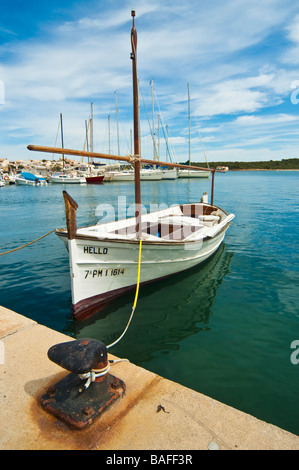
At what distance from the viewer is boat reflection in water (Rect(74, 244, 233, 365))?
6027 mm

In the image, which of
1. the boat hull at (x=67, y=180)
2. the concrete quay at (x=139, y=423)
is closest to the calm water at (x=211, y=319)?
the concrete quay at (x=139, y=423)

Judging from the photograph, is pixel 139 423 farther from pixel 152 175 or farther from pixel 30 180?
pixel 152 175

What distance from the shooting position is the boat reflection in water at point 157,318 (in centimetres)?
603

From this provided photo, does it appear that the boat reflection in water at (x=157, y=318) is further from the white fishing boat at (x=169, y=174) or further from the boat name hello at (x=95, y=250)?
the white fishing boat at (x=169, y=174)

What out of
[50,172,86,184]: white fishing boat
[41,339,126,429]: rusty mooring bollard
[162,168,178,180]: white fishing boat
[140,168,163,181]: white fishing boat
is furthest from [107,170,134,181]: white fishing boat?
[41,339,126,429]: rusty mooring bollard

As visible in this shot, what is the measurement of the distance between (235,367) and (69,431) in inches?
145

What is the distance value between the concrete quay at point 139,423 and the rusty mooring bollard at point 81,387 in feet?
0.28

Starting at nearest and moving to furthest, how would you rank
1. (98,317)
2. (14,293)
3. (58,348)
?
(58,348) → (98,317) → (14,293)

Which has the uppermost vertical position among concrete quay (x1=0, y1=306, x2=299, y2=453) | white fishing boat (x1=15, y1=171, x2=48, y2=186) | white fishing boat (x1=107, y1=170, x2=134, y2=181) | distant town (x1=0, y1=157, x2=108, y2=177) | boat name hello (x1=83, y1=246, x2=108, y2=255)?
distant town (x1=0, y1=157, x2=108, y2=177)

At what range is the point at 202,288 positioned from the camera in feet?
29.6

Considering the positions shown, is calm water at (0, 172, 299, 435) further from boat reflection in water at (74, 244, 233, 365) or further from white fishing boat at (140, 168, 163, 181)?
white fishing boat at (140, 168, 163, 181)

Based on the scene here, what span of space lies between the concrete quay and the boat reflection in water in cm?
256

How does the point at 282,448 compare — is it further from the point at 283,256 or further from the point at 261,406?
the point at 283,256

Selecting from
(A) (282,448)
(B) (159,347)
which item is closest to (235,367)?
(B) (159,347)
